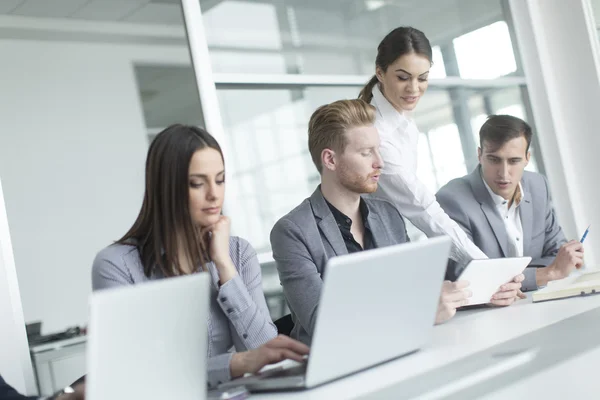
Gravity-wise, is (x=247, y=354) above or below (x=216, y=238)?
below

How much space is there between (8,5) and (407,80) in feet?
17.5

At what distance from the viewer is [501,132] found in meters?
3.24

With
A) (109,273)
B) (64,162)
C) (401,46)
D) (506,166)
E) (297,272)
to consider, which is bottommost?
(297,272)

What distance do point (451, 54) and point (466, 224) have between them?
175 centimetres

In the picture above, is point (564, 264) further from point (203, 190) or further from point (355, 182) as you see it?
point (203, 190)

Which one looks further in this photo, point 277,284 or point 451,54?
point 451,54

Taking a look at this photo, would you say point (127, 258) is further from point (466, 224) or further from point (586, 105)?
point (586, 105)

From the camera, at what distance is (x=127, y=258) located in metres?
1.97

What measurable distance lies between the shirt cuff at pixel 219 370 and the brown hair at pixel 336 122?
3.37 feet

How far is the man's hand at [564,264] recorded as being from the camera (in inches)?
106

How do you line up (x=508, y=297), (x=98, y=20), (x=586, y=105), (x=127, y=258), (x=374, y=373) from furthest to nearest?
(x=98, y=20)
(x=586, y=105)
(x=508, y=297)
(x=127, y=258)
(x=374, y=373)

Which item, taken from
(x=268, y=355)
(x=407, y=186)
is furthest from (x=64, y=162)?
(x=268, y=355)

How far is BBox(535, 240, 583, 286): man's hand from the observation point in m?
2.70

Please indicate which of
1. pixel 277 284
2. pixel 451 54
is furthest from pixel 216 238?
pixel 451 54
